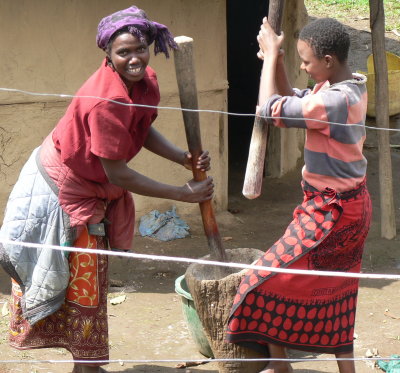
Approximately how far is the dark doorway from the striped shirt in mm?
5732

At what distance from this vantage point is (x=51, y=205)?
148 inches

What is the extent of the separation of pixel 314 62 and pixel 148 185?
0.91m

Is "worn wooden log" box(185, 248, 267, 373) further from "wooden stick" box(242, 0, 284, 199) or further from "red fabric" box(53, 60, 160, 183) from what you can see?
"red fabric" box(53, 60, 160, 183)

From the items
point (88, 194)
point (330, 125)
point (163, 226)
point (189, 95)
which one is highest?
point (189, 95)

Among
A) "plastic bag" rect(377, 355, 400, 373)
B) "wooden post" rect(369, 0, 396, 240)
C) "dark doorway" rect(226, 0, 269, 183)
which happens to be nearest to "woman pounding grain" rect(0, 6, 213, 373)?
"plastic bag" rect(377, 355, 400, 373)

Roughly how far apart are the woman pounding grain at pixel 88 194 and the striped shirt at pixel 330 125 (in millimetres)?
579

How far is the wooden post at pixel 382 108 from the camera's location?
654 cm

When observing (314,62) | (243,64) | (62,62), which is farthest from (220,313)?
(243,64)

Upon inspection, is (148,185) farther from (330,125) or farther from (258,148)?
(330,125)

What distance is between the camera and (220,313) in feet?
13.4

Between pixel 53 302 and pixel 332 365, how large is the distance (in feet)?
5.52

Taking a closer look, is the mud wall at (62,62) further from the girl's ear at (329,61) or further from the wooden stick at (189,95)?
the girl's ear at (329,61)

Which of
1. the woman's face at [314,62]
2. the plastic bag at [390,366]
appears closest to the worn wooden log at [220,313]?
the plastic bag at [390,366]

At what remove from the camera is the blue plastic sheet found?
6.55 metres
